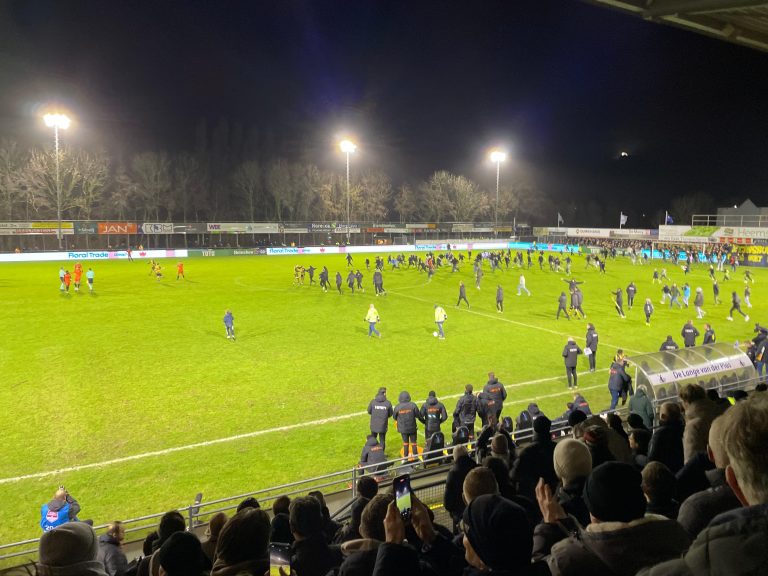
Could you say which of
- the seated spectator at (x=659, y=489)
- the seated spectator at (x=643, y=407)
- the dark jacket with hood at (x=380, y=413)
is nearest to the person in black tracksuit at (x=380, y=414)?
the dark jacket with hood at (x=380, y=413)

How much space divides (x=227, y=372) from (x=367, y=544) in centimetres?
1387

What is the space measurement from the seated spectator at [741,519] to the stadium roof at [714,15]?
19.0ft

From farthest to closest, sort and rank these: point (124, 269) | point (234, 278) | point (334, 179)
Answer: point (334, 179)
point (124, 269)
point (234, 278)

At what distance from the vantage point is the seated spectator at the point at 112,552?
446 cm

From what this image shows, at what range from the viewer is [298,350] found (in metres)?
18.7

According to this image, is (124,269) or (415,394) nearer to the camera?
(415,394)

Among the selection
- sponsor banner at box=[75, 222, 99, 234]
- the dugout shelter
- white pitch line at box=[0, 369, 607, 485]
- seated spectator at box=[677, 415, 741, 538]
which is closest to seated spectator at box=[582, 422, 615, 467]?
seated spectator at box=[677, 415, 741, 538]

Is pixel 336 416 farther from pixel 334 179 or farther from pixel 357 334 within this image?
pixel 334 179

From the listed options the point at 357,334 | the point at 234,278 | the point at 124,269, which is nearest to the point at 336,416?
the point at 357,334

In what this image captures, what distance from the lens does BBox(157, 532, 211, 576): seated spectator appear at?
272cm

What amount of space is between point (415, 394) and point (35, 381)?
10.8 meters

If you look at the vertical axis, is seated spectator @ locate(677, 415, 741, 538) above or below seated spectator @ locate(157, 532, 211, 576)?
above

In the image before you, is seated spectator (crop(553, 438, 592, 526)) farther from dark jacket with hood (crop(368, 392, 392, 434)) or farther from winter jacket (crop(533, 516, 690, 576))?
dark jacket with hood (crop(368, 392, 392, 434))

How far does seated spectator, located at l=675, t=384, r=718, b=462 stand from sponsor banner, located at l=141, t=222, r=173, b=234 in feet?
208
